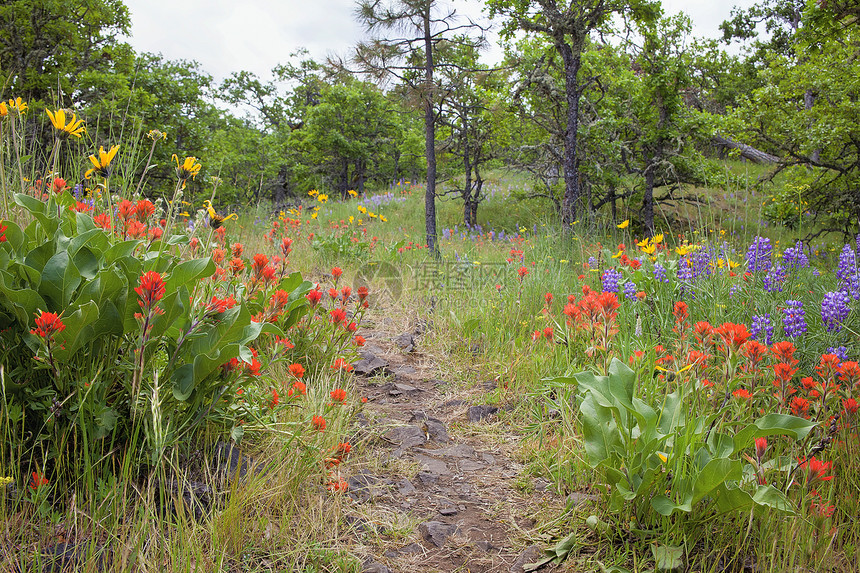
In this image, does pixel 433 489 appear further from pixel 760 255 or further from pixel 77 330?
pixel 760 255

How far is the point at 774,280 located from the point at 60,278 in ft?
10.5

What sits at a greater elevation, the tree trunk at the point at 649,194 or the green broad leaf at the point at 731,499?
the tree trunk at the point at 649,194

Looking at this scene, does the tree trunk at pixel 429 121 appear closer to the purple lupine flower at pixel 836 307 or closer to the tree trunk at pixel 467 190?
the tree trunk at pixel 467 190

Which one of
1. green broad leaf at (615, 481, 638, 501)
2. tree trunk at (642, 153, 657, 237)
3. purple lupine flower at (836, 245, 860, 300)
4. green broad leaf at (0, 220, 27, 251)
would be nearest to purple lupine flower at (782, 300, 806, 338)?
purple lupine flower at (836, 245, 860, 300)

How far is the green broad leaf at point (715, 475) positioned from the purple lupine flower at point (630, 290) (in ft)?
5.13

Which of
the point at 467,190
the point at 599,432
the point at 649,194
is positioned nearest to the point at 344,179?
the point at 467,190

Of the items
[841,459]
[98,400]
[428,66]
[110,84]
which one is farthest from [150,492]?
[110,84]

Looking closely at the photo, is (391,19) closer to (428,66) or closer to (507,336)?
(428,66)

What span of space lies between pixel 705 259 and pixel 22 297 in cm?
327

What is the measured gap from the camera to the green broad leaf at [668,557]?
1316 mm

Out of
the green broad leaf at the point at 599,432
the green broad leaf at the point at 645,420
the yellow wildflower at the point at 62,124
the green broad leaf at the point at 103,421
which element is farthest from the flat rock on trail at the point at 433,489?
the yellow wildflower at the point at 62,124

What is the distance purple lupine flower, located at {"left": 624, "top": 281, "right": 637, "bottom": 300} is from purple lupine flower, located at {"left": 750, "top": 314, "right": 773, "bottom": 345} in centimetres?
66

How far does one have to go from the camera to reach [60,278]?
1357mm

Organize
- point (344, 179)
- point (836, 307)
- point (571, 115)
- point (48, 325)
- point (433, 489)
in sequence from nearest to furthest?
point (48, 325) < point (433, 489) < point (836, 307) < point (571, 115) < point (344, 179)
